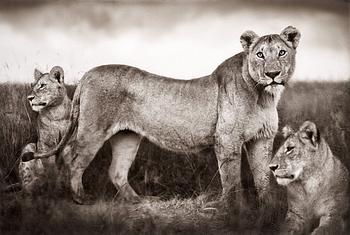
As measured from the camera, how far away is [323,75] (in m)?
8.95

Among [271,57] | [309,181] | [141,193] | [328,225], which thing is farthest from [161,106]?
[328,225]

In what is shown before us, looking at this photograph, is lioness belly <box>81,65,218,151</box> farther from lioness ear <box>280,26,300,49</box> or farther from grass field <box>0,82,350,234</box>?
lioness ear <box>280,26,300,49</box>

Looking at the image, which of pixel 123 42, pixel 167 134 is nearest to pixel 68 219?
pixel 167 134

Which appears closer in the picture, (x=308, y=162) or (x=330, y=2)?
(x=308, y=162)

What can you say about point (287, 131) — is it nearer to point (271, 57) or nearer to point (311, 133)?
point (311, 133)

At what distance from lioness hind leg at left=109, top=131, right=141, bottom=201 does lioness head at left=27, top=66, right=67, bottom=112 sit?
0.74 metres

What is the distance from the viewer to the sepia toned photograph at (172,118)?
28.0ft

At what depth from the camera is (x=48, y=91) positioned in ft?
28.7

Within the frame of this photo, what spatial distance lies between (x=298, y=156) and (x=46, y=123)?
106 inches

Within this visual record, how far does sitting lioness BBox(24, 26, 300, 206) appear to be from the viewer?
335 inches

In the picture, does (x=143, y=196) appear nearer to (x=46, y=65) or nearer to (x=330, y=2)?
(x=46, y=65)

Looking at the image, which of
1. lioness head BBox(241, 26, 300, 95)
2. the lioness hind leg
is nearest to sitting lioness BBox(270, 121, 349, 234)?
lioness head BBox(241, 26, 300, 95)

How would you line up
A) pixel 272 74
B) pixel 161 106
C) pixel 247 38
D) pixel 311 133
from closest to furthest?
1. pixel 272 74
2. pixel 311 133
3. pixel 247 38
4. pixel 161 106

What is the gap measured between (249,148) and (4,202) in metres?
2.68
